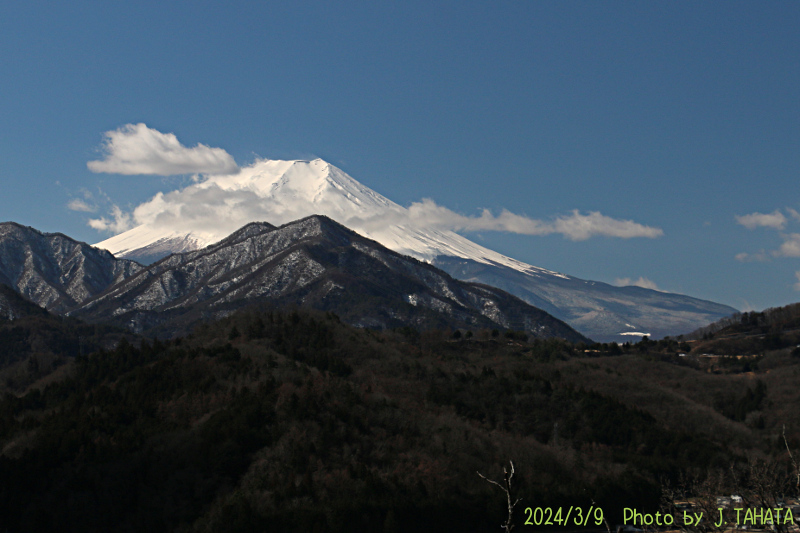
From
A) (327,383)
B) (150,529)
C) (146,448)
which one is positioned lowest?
(150,529)

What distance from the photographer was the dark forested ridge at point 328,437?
74.9 m

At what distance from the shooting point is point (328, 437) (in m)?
87.6

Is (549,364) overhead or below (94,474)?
overhead

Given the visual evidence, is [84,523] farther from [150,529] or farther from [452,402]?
[452,402]

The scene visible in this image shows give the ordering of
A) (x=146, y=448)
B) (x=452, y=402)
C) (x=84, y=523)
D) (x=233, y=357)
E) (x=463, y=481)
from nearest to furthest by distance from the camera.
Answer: (x=84, y=523)
(x=146, y=448)
(x=463, y=481)
(x=233, y=357)
(x=452, y=402)

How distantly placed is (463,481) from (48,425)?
4992 cm

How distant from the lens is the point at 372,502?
77.6m

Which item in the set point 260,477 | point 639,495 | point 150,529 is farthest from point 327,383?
point 639,495

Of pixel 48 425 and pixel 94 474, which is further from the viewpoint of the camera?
pixel 48 425

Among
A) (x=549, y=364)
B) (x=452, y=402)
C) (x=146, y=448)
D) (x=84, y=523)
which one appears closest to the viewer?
(x=84, y=523)

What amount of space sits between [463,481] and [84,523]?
134 ft

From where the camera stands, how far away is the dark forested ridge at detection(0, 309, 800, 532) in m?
74.9

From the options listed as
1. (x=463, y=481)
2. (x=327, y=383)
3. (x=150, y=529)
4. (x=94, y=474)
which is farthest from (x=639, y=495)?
(x=94, y=474)

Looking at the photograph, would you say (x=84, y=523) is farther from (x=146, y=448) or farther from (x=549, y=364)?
(x=549, y=364)
